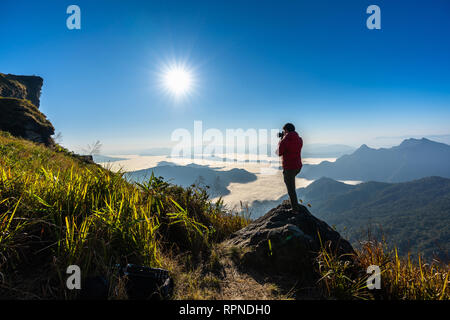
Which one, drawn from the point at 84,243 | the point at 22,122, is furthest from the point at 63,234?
the point at 22,122

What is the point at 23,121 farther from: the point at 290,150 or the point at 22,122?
the point at 290,150

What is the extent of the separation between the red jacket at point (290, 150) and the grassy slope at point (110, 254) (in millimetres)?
2700

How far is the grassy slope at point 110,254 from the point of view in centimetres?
283

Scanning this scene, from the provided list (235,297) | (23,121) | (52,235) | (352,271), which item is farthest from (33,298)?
(23,121)

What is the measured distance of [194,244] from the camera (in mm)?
4805

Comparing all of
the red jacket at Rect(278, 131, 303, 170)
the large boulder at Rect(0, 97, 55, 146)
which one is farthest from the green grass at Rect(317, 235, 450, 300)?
the large boulder at Rect(0, 97, 55, 146)

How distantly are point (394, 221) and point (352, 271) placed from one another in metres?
235

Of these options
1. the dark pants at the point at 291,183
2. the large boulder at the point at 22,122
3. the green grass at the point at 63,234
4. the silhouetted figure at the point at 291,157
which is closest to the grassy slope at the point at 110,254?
the green grass at the point at 63,234

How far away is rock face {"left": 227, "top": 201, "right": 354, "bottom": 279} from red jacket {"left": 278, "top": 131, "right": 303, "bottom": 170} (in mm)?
1644

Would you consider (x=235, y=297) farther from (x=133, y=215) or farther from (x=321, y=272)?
(x=133, y=215)

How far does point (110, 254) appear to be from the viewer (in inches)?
129

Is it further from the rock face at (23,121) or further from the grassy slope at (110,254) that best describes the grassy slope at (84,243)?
the rock face at (23,121)

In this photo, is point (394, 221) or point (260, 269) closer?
point (260, 269)

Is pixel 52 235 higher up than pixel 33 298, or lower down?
higher up
